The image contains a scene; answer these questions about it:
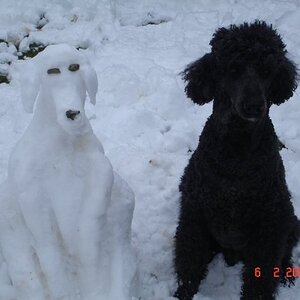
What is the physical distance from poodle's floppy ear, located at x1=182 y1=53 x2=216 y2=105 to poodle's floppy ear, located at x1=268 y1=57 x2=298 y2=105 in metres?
0.32

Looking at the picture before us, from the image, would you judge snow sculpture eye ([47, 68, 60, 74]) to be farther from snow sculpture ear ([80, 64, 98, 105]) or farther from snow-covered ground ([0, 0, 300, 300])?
snow-covered ground ([0, 0, 300, 300])

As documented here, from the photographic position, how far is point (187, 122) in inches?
157

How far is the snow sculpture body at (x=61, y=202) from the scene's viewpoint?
205 cm

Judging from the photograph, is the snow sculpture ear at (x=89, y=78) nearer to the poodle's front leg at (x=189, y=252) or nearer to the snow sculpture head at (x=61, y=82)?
the snow sculpture head at (x=61, y=82)

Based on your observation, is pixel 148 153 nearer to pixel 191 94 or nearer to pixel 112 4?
pixel 191 94

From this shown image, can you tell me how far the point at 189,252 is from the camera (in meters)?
2.88

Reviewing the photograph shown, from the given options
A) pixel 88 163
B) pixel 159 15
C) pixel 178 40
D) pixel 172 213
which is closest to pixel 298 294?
pixel 172 213

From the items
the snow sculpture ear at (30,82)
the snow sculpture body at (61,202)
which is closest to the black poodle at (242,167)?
the snow sculpture body at (61,202)

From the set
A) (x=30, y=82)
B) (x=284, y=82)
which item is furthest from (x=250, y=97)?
(x=30, y=82)

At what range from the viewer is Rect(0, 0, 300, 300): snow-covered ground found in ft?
10.5

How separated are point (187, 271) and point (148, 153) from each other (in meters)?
1.21
